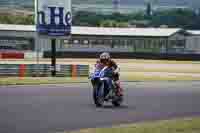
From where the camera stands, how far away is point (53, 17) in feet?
120

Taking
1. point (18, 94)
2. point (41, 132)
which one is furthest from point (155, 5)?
point (41, 132)

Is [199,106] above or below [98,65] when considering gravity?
below

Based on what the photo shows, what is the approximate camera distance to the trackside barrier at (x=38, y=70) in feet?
116

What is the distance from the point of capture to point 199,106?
1939 centimetres

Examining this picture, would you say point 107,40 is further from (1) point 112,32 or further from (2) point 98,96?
(2) point 98,96

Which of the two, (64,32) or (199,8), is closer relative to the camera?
(64,32)

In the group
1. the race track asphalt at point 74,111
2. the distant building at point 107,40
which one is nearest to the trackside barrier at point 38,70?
the race track asphalt at point 74,111

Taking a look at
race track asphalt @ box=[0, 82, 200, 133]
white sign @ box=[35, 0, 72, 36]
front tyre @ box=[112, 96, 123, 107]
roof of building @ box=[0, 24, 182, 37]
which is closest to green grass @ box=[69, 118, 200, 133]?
race track asphalt @ box=[0, 82, 200, 133]

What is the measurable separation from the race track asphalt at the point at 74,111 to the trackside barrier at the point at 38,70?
41.2ft

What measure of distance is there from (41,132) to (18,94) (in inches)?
388

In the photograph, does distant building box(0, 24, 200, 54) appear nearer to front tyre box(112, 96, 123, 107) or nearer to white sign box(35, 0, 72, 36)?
white sign box(35, 0, 72, 36)

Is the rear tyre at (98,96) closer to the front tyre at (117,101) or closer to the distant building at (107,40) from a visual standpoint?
the front tyre at (117,101)

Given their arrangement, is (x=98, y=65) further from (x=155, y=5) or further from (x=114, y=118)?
(x=155, y=5)

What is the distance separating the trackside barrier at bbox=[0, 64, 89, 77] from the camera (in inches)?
1388
